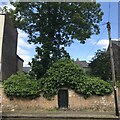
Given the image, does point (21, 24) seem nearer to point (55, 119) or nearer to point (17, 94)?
point (17, 94)

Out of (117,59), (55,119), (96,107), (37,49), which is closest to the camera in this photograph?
(55,119)

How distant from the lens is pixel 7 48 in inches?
1121

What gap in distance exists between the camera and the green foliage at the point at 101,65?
29909mm

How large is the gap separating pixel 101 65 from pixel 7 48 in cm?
1182

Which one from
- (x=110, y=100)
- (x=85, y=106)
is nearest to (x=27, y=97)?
(x=85, y=106)

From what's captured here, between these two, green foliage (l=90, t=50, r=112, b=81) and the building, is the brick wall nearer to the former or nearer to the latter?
the building

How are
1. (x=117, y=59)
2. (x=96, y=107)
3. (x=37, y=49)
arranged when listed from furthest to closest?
(x=117, y=59)
(x=37, y=49)
(x=96, y=107)

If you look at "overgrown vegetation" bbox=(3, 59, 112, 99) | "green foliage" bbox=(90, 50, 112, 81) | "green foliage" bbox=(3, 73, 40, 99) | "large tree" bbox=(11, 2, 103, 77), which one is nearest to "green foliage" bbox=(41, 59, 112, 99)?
"overgrown vegetation" bbox=(3, 59, 112, 99)

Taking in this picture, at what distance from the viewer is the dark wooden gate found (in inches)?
839

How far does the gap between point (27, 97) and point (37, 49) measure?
20.9 feet

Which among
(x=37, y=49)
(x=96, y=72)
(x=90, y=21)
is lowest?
(x=96, y=72)

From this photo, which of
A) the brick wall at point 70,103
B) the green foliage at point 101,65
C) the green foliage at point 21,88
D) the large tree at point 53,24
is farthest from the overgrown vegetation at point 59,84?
the green foliage at point 101,65

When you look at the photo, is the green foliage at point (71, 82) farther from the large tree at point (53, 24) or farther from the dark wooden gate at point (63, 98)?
the large tree at point (53, 24)

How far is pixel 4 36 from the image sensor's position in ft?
89.9
